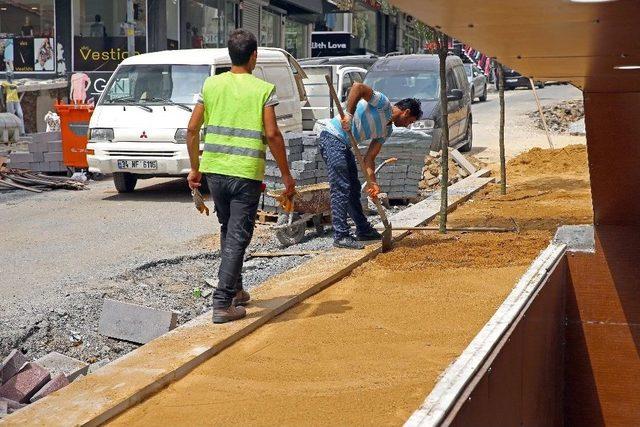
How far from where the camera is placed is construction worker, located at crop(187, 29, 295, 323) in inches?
276

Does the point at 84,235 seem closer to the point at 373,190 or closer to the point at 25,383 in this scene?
the point at 373,190

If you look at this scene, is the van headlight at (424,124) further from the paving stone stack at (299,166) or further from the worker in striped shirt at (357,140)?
the worker in striped shirt at (357,140)

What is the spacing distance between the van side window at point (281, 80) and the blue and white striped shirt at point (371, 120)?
739 centimetres

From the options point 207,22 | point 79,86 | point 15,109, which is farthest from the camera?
point 207,22

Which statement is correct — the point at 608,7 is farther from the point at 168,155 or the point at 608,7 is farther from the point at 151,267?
the point at 168,155

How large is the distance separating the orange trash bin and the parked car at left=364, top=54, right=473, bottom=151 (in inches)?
226

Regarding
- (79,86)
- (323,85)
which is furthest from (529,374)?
(79,86)

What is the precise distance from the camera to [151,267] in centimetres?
1047

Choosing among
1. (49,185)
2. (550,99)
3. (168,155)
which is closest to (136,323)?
(168,155)

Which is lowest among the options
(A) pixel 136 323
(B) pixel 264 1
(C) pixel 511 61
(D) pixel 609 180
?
(A) pixel 136 323

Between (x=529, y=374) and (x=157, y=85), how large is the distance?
1140 cm

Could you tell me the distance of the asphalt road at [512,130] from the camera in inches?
958

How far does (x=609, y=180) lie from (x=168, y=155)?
850 centimetres

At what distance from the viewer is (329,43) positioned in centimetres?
4862
